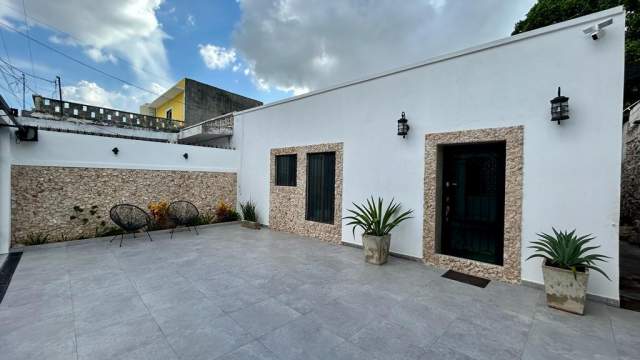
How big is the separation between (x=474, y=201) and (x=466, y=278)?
4.34 feet

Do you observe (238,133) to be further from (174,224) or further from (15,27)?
(15,27)

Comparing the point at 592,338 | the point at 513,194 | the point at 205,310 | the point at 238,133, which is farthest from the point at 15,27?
the point at 592,338

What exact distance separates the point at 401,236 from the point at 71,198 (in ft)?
24.1

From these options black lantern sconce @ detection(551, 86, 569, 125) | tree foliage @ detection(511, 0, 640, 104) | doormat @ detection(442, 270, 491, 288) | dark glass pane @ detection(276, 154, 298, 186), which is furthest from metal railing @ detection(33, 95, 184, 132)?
tree foliage @ detection(511, 0, 640, 104)

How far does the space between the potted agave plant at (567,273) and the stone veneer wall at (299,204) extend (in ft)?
12.1

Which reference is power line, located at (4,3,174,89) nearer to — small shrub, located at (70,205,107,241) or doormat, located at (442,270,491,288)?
small shrub, located at (70,205,107,241)

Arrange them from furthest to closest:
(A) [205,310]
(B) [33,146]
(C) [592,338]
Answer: (B) [33,146]
(A) [205,310]
(C) [592,338]

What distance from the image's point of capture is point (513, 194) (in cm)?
373

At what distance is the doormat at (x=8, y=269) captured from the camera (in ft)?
10.8

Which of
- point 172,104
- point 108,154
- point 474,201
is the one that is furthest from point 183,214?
point 172,104

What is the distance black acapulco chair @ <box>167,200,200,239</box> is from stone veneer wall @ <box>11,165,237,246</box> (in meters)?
0.27

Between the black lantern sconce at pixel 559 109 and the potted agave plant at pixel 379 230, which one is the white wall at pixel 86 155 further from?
the black lantern sconce at pixel 559 109

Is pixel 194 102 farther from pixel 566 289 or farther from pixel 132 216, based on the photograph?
pixel 566 289

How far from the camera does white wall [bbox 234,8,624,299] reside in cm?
311
